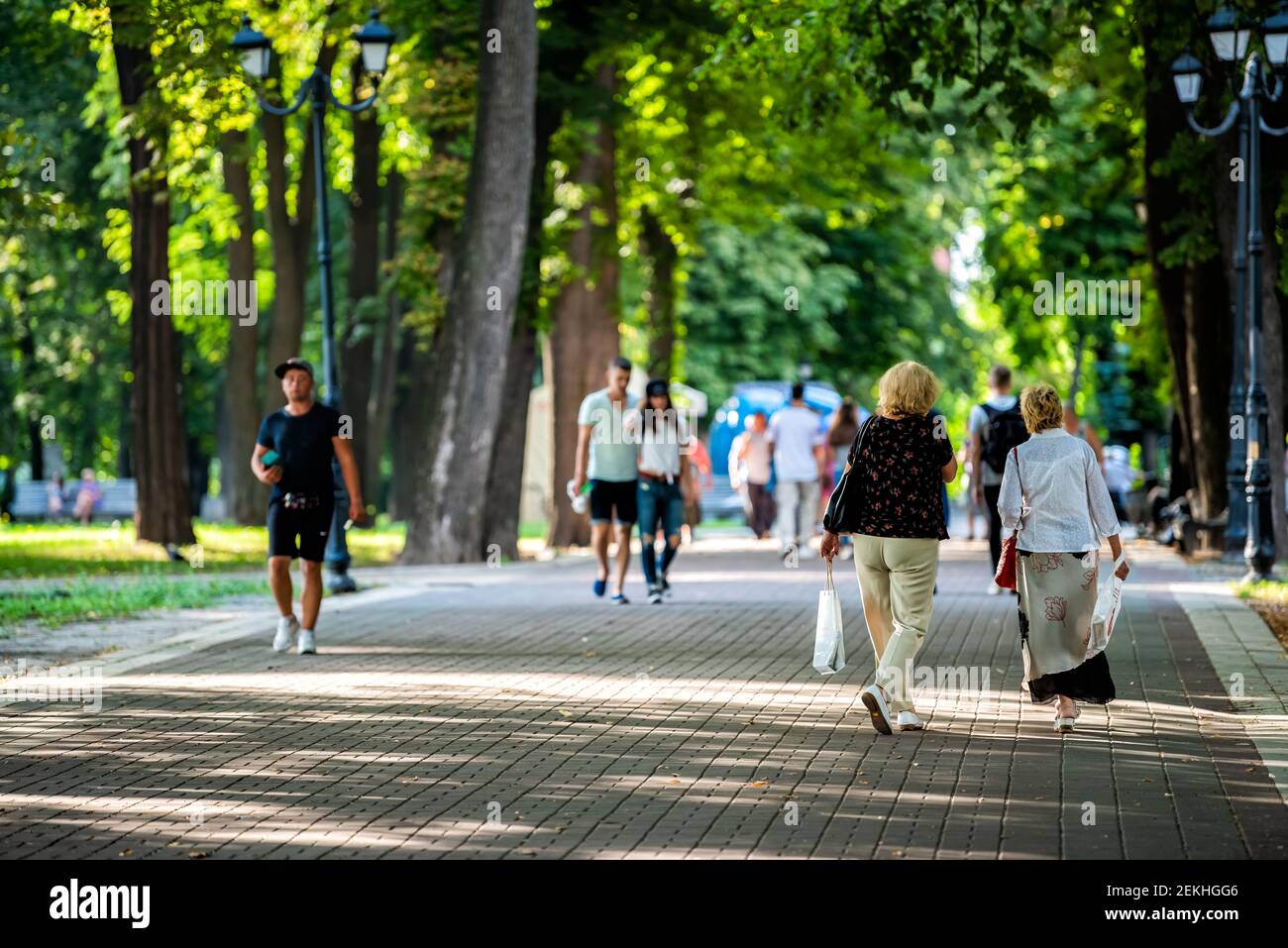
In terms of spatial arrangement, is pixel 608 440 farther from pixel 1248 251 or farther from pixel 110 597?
pixel 1248 251

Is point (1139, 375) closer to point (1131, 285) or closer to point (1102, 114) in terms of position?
point (1131, 285)

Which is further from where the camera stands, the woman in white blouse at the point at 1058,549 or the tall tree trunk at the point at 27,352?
the tall tree trunk at the point at 27,352

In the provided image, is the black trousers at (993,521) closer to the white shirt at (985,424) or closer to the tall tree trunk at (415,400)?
the white shirt at (985,424)

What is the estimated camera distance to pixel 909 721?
10055 millimetres

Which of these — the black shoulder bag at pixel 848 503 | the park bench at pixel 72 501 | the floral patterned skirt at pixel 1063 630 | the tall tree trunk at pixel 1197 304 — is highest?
the tall tree trunk at pixel 1197 304

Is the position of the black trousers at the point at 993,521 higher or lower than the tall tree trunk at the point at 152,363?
lower

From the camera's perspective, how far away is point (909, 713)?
33.2ft

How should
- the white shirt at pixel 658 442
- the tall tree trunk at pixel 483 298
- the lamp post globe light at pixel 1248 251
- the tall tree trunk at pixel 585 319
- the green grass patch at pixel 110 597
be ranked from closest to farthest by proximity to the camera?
the green grass patch at pixel 110 597
the white shirt at pixel 658 442
the lamp post globe light at pixel 1248 251
the tall tree trunk at pixel 483 298
the tall tree trunk at pixel 585 319

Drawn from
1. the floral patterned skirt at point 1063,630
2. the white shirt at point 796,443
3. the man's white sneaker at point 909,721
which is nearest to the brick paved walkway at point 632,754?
the man's white sneaker at point 909,721

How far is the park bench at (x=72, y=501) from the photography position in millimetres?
49969

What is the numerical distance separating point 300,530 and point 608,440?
424 centimetres

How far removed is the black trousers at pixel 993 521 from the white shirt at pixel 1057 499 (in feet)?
22.2

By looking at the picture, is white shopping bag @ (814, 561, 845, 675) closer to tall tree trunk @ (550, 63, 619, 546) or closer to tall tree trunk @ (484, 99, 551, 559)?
tall tree trunk @ (484, 99, 551, 559)

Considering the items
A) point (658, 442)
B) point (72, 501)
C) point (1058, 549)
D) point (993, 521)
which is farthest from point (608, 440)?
point (72, 501)
